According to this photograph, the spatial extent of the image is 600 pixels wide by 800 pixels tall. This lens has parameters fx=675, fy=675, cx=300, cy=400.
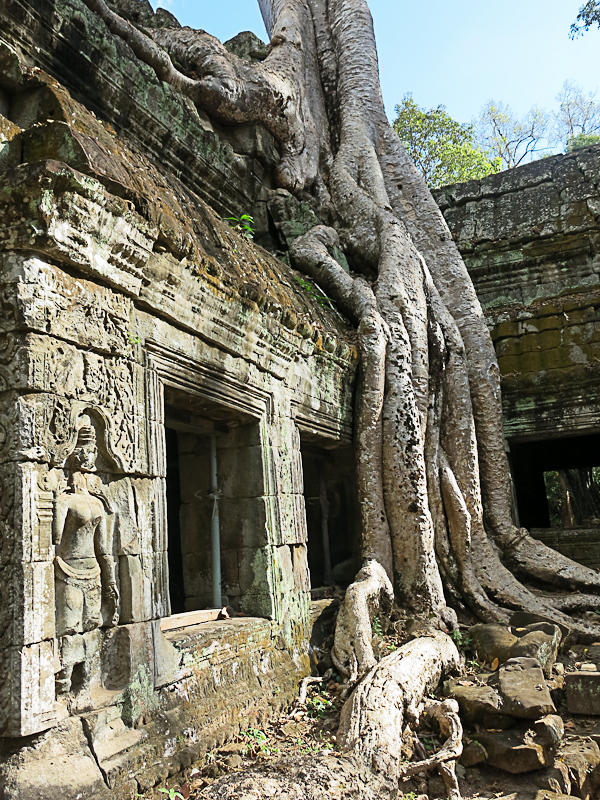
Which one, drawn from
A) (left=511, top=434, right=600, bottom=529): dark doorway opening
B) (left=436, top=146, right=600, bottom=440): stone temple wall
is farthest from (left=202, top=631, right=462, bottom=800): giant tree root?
(left=511, top=434, right=600, bottom=529): dark doorway opening

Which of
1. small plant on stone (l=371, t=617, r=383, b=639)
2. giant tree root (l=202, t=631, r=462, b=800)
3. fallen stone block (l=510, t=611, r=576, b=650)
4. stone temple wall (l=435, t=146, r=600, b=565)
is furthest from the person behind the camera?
stone temple wall (l=435, t=146, r=600, b=565)

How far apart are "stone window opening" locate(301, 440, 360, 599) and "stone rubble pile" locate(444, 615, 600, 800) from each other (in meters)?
1.49

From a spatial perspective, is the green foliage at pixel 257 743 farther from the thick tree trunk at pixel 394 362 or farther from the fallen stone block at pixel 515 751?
the fallen stone block at pixel 515 751

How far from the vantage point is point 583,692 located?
380cm

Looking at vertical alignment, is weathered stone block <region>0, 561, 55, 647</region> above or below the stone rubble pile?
above

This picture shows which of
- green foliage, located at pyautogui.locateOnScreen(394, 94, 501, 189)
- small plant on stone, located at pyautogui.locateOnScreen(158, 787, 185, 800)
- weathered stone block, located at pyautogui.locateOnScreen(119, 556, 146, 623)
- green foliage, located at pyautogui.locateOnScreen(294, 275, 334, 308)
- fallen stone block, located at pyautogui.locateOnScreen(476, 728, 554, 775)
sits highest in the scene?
green foliage, located at pyautogui.locateOnScreen(394, 94, 501, 189)

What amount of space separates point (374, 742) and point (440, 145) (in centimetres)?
1398

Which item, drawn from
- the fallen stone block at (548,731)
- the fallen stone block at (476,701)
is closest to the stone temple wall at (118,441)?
the fallen stone block at (476,701)

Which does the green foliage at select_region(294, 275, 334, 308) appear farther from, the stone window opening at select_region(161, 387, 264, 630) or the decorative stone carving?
the decorative stone carving

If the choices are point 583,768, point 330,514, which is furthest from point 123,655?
point 330,514

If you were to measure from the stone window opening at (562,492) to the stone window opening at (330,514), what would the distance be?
2625 millimetres

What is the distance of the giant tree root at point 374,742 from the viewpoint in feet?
7.89

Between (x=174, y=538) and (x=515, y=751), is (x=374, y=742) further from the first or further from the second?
(x=174, y=538)

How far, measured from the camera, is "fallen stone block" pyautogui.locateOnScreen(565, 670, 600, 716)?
12.4 ft
